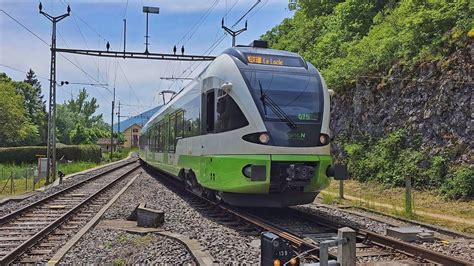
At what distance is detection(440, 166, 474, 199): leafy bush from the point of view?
12570 mm

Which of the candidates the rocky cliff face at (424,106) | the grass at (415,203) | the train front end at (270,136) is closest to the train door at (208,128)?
the train front end at (270,136)

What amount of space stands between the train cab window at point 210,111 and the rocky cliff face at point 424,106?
289 inches

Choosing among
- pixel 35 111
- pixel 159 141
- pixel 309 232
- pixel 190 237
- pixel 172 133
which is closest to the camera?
pixel 190 237

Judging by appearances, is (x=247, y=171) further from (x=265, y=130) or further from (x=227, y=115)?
(x=227, y=115)

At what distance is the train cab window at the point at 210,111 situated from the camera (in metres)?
11.3

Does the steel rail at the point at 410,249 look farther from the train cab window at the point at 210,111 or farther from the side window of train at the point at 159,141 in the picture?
the side window of train at the point at 159,141

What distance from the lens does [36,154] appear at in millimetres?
52156

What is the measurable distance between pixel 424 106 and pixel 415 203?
12.4 feet

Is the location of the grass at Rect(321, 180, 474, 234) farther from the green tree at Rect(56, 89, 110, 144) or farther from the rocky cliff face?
the green tree at Rect(56, 89, 110, 144)

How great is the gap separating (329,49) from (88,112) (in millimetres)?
108599

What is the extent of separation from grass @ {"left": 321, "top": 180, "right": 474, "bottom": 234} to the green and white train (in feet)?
8.57

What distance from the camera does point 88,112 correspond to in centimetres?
12575

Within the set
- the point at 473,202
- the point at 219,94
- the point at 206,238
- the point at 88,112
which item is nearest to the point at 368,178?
the point at 473,202

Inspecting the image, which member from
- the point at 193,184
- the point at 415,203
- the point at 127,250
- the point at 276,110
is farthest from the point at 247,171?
the point at 415,203
